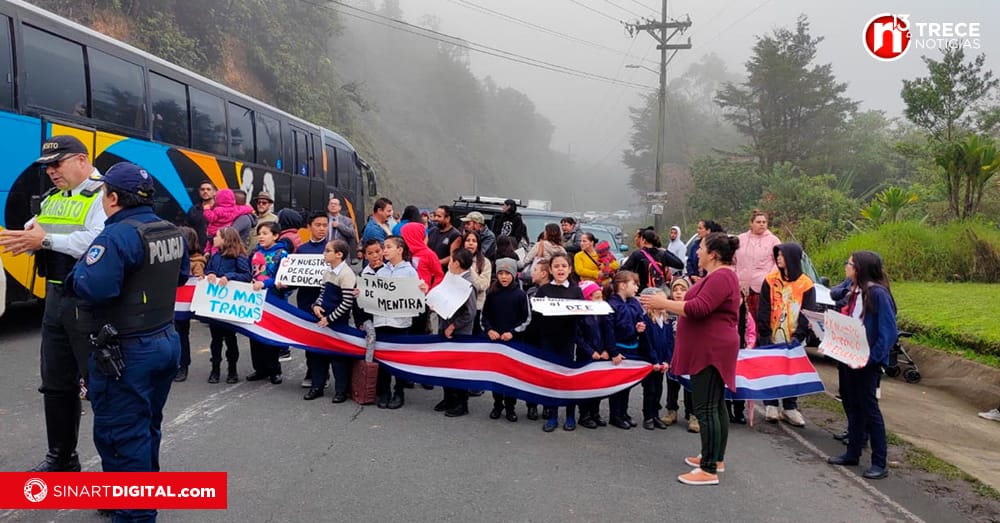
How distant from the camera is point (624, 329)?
20.5 feet

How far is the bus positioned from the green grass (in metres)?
10.8

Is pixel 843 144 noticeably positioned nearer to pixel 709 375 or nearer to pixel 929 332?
pixel 929 332

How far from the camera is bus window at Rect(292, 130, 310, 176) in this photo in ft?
52.2

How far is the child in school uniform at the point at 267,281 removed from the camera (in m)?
6.97

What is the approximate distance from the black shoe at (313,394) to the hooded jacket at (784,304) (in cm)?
451

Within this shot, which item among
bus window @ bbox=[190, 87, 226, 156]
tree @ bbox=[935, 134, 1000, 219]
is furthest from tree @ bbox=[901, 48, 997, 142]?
bus window @ bbox=[190, 87, 226, 156]

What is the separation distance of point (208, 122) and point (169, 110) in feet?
3.87

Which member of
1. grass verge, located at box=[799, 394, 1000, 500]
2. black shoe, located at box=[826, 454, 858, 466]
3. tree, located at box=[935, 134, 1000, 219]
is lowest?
grass verge, located at box=[799, 394, 1000, 500]

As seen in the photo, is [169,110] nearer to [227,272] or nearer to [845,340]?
[227,272]

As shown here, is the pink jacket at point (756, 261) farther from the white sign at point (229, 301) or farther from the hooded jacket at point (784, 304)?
the white sign at point (229, 301)

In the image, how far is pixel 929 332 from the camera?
9703 millimetres

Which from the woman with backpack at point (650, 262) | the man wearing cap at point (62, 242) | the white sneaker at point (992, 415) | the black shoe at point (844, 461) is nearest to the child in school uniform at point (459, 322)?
the woman with backpack at point (650, 262)

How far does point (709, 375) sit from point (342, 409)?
3.37 m

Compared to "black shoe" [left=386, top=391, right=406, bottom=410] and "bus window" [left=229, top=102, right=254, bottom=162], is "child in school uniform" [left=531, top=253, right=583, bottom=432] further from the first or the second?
"bus window" [left=229, top=102, right=254, bottom=162]
